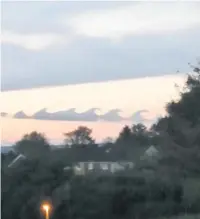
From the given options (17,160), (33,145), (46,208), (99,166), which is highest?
(33,145)

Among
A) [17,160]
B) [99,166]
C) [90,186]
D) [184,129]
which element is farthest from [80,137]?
[184,129]

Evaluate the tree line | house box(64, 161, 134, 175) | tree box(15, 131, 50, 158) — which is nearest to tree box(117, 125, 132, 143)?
the tree line

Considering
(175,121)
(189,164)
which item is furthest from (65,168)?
(175,121)

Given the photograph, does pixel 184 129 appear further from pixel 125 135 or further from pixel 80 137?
pixel 80 137

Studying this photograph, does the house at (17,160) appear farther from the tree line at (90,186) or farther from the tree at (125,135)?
the tree at (125,135)

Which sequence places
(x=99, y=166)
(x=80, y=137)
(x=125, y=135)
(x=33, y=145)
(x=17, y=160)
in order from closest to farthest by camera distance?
(x=17, y=160) < (x=33, y=145) < (x=99, y=166) < (x=80, y=137) < (x=125, y=135)

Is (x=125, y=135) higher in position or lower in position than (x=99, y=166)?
higher

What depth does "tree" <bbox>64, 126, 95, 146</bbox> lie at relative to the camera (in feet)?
82.3

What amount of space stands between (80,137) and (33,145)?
482cm

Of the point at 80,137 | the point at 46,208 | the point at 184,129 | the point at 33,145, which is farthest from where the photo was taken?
the point at 184,129

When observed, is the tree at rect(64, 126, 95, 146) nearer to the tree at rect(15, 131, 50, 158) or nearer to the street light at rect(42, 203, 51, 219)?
the tree at rect(15, 131, 50, 158)

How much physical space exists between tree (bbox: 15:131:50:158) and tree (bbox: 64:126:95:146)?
1.53 m

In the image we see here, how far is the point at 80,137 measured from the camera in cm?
2617

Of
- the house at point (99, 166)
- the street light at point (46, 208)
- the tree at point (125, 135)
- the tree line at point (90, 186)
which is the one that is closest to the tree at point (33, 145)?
the tree line at point (90, 186)
